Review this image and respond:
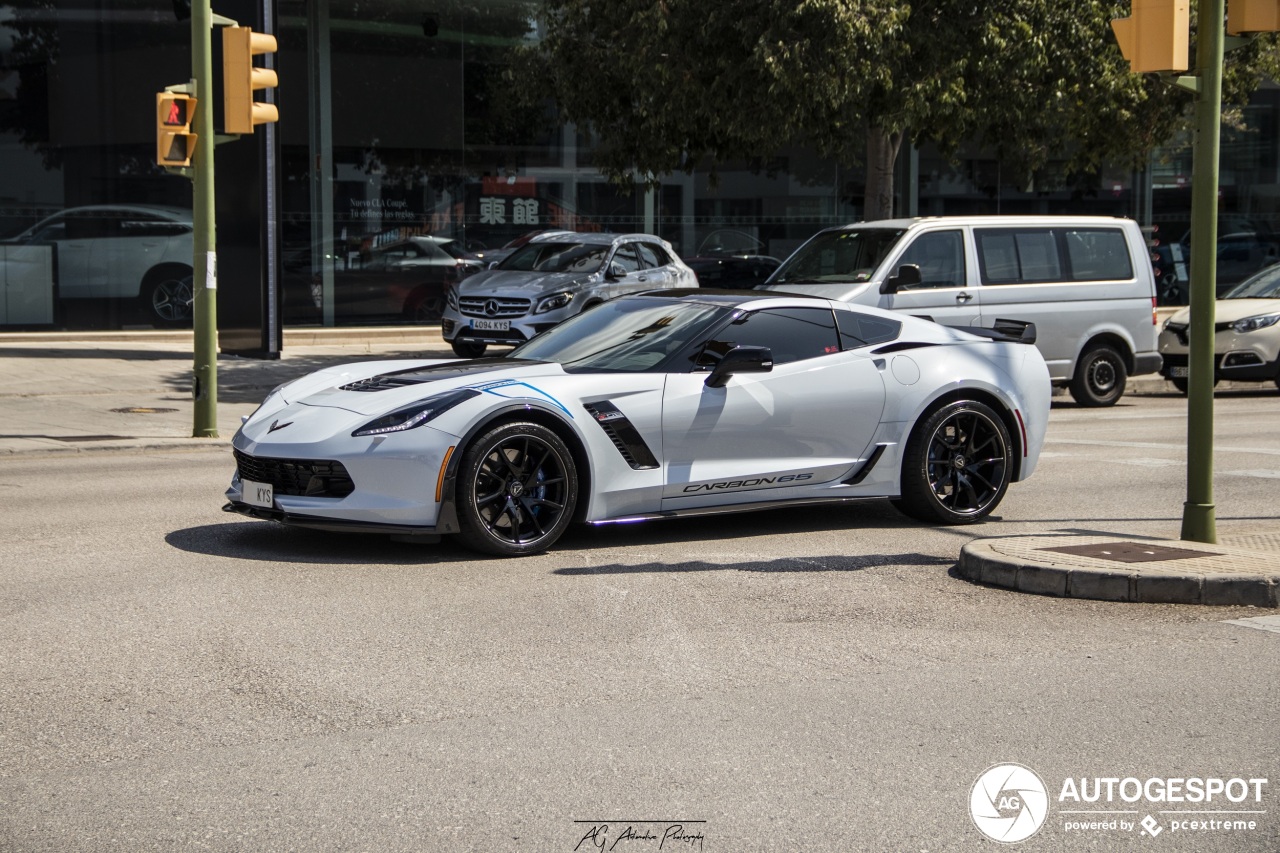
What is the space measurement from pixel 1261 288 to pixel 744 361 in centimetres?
1298

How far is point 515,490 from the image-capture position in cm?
762

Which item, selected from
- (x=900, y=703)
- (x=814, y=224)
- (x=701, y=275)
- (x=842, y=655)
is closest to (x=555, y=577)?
(x=842, y=655)

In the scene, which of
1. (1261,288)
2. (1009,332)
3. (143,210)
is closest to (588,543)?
(1009,332)

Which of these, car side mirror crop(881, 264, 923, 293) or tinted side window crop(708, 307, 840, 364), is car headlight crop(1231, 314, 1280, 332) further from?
tinted side window crop(708, 307, 840, 364)

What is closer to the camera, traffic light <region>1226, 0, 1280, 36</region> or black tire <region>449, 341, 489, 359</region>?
traffic light <region>1226, 0, 1280, 36</region>

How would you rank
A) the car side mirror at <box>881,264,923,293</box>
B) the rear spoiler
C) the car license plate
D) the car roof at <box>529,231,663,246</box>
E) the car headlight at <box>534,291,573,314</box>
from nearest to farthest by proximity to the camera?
the car license plate → the rear spoiler → the car side mirror at <box>881,264,923,293</box> → the car headlight at <box>534,291,573,314</box> → the car roof at <box>529,231,663,246</box>

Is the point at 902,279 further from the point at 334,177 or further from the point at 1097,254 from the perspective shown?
the point at 334,177

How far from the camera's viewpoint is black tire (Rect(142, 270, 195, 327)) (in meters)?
23.3

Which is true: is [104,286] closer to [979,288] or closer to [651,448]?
[979,288]

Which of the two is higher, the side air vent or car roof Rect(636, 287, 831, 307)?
car roof Rect(636, 287, 831, 307)

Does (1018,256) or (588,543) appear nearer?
(588,543)

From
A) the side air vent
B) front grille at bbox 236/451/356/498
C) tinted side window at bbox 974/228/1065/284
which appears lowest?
front grille at bbox 236/451/356/498

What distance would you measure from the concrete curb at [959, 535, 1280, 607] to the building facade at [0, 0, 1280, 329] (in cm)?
1532

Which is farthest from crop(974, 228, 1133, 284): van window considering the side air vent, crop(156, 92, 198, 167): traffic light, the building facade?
the side air vent
